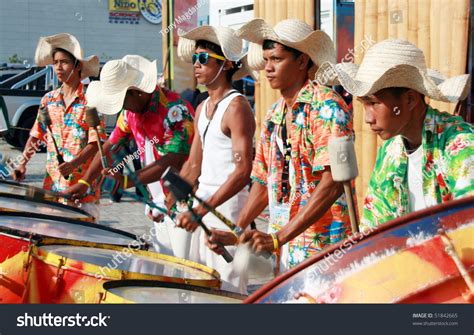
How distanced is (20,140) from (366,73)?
14438mm

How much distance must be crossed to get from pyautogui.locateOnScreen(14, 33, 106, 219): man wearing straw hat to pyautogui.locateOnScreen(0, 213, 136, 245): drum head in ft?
3.47

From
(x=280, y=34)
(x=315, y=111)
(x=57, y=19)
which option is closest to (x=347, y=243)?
(x=315, y=111)

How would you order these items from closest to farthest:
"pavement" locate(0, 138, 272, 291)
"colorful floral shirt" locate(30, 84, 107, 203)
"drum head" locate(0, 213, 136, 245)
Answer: "drum head" locate(0, 213, 136, 245)
"colorful floral shirt" locate(30, 84, 107, 203)
"pavement" locate(0, 138, 272, 291)

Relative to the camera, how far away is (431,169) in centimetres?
262

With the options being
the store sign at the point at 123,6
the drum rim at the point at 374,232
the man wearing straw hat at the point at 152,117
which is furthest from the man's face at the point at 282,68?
the store sign at the point at 123,6

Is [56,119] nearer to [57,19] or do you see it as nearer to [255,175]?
[255,175]

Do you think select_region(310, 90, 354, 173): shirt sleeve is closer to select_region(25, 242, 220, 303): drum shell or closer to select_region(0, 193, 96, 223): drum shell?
select_region(25, 242, 220, 303): drum shell

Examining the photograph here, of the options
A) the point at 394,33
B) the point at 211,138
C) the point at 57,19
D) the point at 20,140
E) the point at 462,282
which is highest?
the point at 57,19

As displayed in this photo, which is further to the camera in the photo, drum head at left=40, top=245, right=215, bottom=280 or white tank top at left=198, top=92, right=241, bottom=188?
white tank top at left=198, top=92, right=241, bottom=188

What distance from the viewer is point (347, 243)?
77.8 inches

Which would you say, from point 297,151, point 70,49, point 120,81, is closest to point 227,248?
point 297,151

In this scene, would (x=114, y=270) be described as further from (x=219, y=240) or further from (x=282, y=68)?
(x=282, y=68)

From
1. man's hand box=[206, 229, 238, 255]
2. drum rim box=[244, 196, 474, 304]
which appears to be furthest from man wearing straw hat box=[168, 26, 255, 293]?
drum rim box=[244, 196, 474, 304]

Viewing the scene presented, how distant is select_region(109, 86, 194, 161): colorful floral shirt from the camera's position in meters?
4.61
